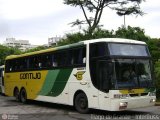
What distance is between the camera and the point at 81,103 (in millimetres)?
17891

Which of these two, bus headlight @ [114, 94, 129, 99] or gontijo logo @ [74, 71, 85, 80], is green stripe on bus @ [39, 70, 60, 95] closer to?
gontijo logo @ [74, 71, 85, 80]

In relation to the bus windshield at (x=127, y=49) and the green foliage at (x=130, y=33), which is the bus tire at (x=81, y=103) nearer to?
the bus windshield at (x=127, y=49)

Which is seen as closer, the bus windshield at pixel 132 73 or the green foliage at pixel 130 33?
the bus windshield at pixel 132 73

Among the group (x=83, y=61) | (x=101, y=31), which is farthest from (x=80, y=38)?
(x=83, y=61)

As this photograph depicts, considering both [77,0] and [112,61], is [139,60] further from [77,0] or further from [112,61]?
[77,0]

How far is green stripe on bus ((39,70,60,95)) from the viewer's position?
20.3m

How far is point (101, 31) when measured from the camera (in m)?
35.7

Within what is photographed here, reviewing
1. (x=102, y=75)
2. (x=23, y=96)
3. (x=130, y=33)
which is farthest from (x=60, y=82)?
(x=130, y=33)

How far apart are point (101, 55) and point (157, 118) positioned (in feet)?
11.2

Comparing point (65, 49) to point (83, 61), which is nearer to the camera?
point (83, 61)

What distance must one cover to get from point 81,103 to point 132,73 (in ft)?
9.56

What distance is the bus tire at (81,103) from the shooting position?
57.7ft

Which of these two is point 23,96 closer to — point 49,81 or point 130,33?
point 49,81

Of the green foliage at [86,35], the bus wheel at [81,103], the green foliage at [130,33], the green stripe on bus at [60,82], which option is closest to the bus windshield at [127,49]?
the bus wheel at [81,103]
